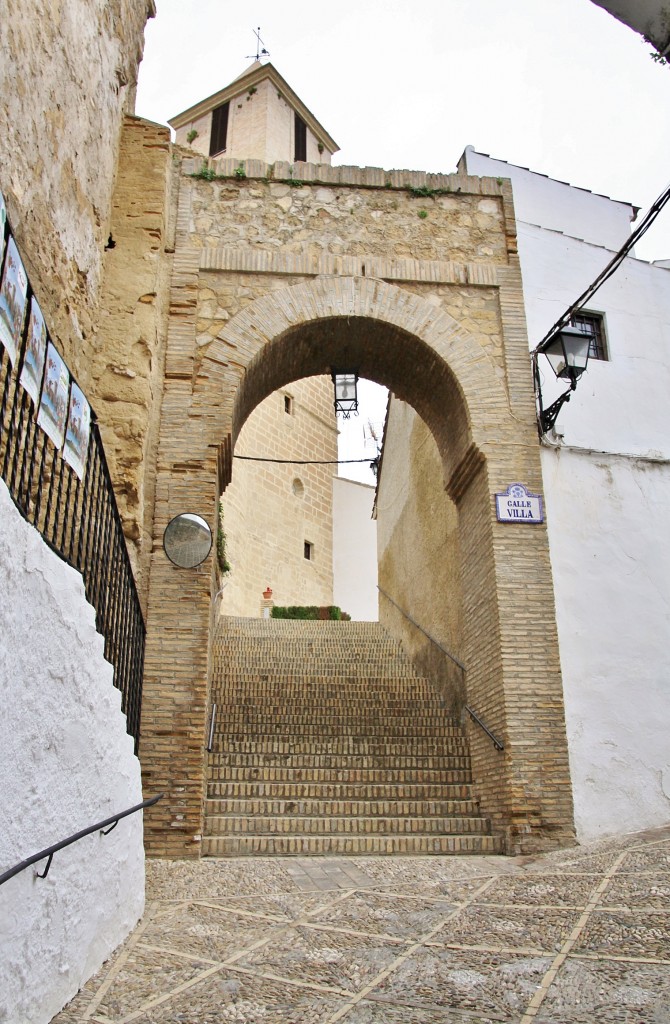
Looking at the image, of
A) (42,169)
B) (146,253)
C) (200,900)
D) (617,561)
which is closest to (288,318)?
(146,253)

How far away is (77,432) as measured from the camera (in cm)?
353

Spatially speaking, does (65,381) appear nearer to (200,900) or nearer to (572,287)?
(200,900)

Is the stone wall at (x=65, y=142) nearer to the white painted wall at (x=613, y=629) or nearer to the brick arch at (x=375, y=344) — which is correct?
the brick arch at (x=375, y=344)

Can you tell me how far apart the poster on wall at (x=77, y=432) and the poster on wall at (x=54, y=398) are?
65 mm

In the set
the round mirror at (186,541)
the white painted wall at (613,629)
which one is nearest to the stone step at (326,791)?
the white painted wall at (613,629)

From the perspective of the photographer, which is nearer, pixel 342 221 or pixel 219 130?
pixel 342 221

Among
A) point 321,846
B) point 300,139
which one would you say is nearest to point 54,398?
point 321,846

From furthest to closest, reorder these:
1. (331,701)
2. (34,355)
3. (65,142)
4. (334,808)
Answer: (331,701) < (334,808) < (65,142) < (34,355)

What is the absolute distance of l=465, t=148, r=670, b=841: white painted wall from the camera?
21.2 ft

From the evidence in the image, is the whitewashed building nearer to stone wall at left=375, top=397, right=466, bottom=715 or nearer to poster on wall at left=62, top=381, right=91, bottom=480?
stone wall at left=375, top=397, right=466, bottom=715

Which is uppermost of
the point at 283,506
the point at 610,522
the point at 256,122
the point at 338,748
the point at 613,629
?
the point at 256,122

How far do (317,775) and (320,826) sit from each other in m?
0.76

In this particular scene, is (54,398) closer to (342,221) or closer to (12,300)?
(12,300)

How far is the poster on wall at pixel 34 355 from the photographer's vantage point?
297 centimetres
